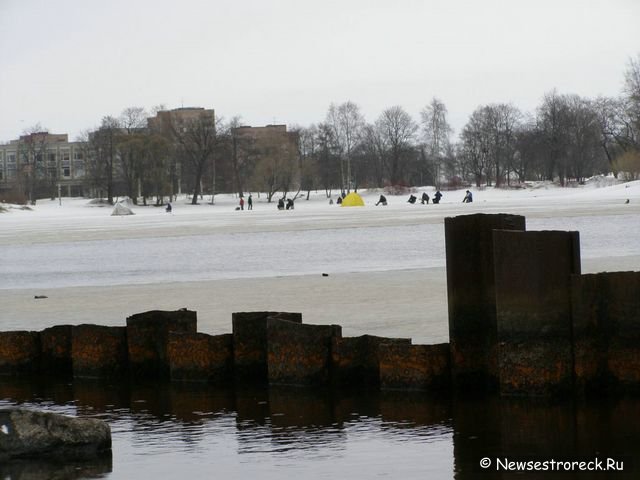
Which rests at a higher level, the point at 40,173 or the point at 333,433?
the point at 40,173

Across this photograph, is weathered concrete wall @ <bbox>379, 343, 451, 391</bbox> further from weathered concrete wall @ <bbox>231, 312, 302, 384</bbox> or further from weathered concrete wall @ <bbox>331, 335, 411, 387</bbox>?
weathered concrete wall @ <bbox>231, 312, 302, 384</bbox>

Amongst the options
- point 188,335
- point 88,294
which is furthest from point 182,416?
point 88,294

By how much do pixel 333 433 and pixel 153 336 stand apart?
3.14 metres

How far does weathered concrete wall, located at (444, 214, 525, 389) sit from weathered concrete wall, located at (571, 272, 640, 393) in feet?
2.61

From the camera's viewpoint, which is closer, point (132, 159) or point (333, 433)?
point (333, 433)

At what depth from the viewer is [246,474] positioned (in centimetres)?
812

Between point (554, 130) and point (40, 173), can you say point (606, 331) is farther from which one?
point (40, 173)

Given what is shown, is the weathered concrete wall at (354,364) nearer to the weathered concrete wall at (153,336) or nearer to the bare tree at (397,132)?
the weathered concrete wall at (153,336)

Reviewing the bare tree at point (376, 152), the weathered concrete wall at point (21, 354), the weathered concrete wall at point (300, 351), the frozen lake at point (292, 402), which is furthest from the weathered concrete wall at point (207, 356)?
the bare tree at point (376, 152)

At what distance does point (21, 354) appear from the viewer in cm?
1259

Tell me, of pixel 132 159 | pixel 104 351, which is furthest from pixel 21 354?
pixel 132 159

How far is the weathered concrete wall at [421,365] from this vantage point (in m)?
10.1

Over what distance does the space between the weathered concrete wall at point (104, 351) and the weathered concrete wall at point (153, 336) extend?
126mm

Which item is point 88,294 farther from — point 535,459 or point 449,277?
point 535,459
